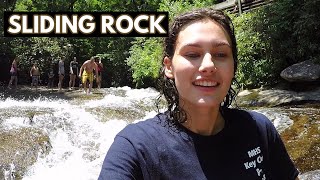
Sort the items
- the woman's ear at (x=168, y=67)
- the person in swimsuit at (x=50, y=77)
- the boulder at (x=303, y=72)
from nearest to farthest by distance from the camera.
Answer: the woman's ear at (x=168, y=67)
the boulder at (x=303, y=72)
the person in swimsuit at (x=50, y=77)

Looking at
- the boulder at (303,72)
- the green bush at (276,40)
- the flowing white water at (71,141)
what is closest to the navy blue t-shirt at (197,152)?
the flowing white water at (71,141)

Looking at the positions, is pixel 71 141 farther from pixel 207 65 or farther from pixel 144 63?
pixel 144 63

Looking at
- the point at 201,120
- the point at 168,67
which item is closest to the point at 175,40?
the point at 168,67

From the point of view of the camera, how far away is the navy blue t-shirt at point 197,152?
1.39 metres

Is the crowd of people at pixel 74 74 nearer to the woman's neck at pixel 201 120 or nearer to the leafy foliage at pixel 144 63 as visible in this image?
the leafy foliage at pixel 144 63

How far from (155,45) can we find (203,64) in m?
16.3

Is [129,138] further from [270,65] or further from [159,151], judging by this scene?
[270,65]

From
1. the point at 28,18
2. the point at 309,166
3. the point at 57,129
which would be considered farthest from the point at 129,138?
the point at 57,129

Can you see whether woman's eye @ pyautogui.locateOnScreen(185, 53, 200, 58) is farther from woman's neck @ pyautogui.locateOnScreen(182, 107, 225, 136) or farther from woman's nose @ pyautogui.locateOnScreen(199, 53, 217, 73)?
woman's neck @ pyautogui.locateOnScreen(182, 107, 225, 136)

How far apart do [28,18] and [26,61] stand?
1713 cm

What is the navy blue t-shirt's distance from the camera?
1386 mm

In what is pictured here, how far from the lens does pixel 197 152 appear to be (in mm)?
1486

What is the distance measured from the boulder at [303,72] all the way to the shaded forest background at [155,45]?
53 centimetres

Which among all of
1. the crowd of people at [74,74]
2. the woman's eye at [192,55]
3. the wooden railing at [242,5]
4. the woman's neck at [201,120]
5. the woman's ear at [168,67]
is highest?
the wooden railing at [242,5]
